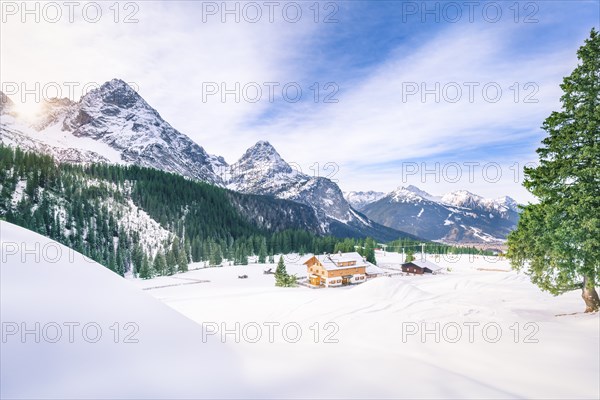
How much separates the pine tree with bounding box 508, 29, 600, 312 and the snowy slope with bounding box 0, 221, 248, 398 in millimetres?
17907

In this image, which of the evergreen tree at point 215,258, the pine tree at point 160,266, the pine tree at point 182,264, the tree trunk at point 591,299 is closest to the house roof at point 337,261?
the pine tree at point 182,264

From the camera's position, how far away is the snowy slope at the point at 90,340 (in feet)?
13.4

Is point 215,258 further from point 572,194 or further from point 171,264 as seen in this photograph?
point 572,194

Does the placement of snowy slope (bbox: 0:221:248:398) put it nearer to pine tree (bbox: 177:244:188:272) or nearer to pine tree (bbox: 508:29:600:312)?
pine tree (bbox: 508:29:600:312)

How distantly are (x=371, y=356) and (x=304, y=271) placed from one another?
243 ft

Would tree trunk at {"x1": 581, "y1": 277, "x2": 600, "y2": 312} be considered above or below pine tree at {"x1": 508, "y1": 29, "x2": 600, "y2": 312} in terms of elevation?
below

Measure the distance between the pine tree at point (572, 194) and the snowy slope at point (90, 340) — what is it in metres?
17.9

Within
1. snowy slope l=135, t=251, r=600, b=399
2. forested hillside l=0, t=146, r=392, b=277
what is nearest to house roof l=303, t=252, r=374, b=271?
forested hillside l=0, t=146, r=392, b=277

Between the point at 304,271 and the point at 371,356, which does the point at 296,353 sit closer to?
the point at 371,356

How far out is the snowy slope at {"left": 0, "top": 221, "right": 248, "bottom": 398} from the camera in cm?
407

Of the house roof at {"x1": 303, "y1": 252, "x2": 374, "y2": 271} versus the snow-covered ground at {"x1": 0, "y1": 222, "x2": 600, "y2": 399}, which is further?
the house roof at {"x1": 303, "y1": 252, "x2": 374, "y2": 271}

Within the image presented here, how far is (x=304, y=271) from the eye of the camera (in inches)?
3137

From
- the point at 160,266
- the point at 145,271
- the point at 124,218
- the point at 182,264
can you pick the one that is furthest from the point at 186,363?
the point at 124,218

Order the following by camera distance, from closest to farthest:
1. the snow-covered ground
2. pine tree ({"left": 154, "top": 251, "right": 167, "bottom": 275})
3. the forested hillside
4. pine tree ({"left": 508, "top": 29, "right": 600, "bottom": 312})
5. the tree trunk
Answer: the snow-covered ground
pine tree ({"left": 508, "top": 29, "right": 600, "bottom": 312})
the tree trunk
pine tree ({"left": 154, "top": 251, "right": 167, "bottom": 275})
the forested hillside
